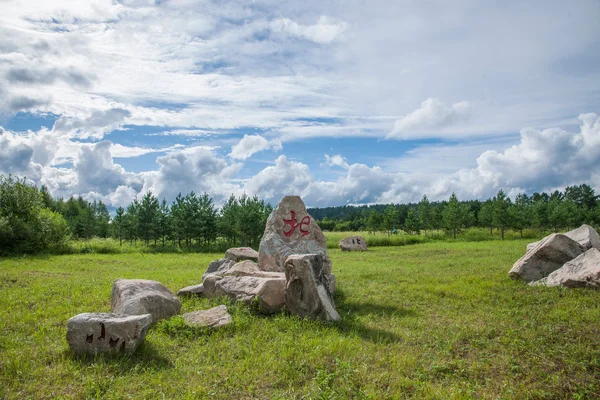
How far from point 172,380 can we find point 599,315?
1027 cm

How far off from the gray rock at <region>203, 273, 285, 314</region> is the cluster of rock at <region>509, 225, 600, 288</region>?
360 inches

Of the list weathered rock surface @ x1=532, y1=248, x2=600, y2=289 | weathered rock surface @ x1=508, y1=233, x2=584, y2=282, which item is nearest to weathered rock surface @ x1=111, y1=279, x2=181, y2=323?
weathered rock surface @ x1=532, y1=248, x2=600, y2=289

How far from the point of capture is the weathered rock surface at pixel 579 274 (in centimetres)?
1252

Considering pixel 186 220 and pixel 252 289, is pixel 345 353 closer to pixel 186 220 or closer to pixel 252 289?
pixel 252 289

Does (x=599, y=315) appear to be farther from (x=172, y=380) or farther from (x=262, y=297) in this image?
(x=172, y=380)

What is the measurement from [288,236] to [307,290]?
470cm

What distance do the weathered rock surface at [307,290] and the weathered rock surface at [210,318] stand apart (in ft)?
5.50

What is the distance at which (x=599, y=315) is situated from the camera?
10.0m

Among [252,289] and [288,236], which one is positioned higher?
[288,236]

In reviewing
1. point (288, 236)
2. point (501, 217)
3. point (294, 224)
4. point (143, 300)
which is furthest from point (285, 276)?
point (501, 217)

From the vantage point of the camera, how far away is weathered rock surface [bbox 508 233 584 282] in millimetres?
14438

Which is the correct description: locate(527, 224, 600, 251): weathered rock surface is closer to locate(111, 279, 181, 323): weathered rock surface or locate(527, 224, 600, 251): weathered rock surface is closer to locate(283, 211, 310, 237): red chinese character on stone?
locate(283, 211, 310, 237): red chinese character on stone

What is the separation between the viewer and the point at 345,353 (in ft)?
24.4

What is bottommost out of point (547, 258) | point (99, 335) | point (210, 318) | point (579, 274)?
point (210, 318)
